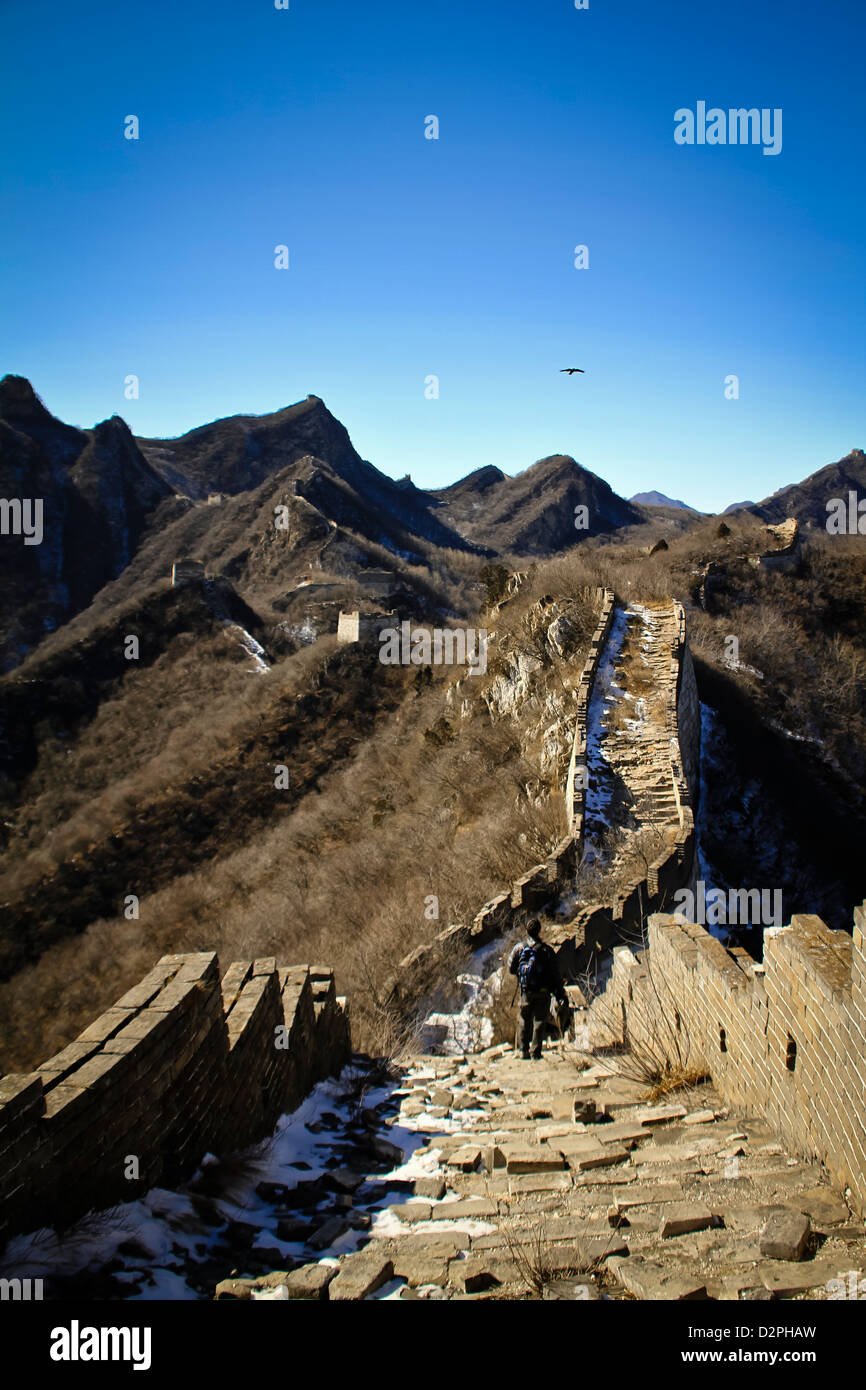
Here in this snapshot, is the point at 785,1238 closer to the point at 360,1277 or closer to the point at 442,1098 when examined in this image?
the point at 360,1277

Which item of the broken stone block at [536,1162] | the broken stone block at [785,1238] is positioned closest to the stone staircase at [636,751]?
the broken stone block at [536,1162]

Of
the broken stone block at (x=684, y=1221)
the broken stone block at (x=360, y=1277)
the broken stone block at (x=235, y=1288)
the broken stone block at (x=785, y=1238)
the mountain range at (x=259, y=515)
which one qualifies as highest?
the mountain range at (x=259, y=515)

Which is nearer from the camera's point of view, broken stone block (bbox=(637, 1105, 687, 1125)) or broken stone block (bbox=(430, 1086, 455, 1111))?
broken stone block (bbox=(637, 1105, 687, 1125))

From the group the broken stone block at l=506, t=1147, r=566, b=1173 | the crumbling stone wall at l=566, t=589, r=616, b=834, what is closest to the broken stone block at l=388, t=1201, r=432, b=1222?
the broken stone block at l=506, t=1147, r=566, b=1173

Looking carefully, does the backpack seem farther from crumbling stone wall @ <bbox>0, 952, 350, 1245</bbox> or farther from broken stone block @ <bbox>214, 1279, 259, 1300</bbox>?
broken stone block @ <bbox>214, 1279, 259, 1300</bbox>

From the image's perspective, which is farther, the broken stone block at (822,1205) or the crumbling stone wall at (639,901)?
the crumbling stone wall at (639,901)

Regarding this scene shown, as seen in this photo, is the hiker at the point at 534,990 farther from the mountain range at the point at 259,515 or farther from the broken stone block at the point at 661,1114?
the mountain range at the point at 259,515

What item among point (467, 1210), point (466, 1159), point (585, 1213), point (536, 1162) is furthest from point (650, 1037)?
point (585, 1213)
